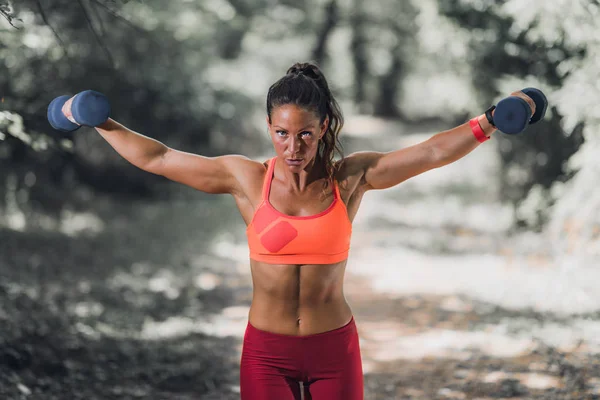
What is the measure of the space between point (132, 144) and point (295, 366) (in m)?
1.27

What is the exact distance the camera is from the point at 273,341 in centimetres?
310

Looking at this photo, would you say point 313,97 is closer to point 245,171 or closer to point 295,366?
point 245,171

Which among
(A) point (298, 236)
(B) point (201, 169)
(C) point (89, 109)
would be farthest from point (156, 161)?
(A) point (298, 236)

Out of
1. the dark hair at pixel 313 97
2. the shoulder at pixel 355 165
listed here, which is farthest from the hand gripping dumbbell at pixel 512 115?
the dark hair at pixel 313 97

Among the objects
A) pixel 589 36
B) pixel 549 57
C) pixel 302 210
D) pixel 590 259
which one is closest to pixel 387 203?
pixel 549 57

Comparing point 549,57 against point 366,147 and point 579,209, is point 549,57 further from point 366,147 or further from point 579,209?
point 366,147

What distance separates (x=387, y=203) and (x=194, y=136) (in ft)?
16.2

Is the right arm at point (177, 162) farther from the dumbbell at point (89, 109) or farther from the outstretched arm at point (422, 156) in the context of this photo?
the outstretched arm at point (422, 156)

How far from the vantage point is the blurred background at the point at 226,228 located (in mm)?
6078

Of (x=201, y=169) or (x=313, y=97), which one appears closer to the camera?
(x=313, y=97)

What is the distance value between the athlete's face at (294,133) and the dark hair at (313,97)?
0.03m

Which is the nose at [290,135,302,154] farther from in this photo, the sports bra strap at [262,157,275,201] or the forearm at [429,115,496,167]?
the forearm at [429,115,496,167]

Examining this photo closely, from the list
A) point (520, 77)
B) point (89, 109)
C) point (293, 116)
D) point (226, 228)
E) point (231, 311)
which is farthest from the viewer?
point (226, 228)

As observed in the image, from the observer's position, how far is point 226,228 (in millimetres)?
13352
